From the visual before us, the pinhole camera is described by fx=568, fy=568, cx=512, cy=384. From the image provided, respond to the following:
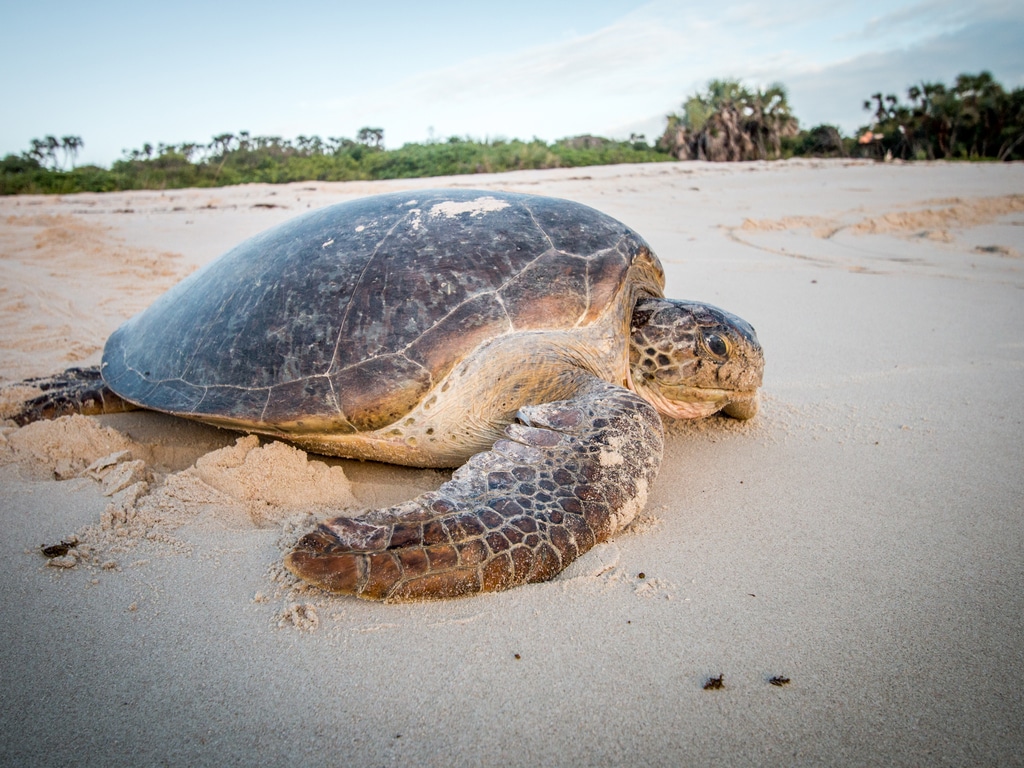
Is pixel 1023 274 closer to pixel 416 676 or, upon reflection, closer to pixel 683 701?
pixel 683 701

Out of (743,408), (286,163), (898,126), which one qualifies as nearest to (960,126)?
(898,126)

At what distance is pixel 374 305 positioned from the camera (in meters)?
1.96

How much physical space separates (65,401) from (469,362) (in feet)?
6.51

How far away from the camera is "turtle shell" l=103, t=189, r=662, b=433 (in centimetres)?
188

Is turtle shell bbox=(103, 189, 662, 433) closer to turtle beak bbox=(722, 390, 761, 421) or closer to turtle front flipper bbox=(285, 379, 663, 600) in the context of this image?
turtle front flipper bbox=(285, 379, 663, 600)

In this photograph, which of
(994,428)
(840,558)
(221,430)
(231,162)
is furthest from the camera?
(231,162)

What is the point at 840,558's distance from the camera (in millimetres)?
1462

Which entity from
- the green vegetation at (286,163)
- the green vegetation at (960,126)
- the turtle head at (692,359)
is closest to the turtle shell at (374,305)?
the turtle head at (692,359)

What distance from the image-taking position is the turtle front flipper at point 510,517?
50.1 inches

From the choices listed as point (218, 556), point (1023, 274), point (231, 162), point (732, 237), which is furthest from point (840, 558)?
point (231, 162)

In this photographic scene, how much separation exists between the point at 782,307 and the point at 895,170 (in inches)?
455

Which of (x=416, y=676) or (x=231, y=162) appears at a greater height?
(x=231, y=162)

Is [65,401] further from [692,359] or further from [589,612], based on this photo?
[692,359]

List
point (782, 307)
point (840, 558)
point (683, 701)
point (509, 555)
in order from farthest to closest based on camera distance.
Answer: point (782, 307) < point (840, 558) < point (509, 555) < point (683, 701)
